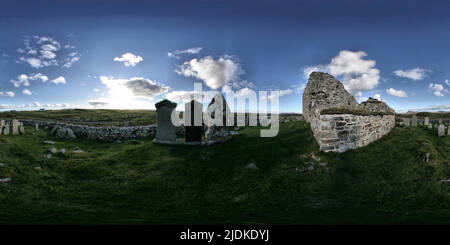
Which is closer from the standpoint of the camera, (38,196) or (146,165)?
(38,196)

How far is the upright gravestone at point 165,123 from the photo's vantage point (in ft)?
55.3

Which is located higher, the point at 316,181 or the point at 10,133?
the point at 10,133

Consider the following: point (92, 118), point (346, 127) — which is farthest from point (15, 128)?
point (92, 118)

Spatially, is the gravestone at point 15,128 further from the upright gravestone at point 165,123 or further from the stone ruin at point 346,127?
the stone ruin at point 346,127

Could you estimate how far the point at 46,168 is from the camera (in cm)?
1070

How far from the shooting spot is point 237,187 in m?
9.27

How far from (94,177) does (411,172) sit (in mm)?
14705

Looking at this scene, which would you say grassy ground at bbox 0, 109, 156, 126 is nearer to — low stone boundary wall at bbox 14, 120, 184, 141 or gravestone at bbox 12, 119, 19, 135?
low stone boundary wall at bbox 14, 120, 184, 141

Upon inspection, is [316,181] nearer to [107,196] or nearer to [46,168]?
[107,196]

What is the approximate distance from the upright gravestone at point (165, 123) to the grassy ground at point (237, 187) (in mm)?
2992

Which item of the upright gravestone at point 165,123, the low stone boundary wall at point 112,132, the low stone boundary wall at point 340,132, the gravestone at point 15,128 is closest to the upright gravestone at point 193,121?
the upright gravestone at point 165,123

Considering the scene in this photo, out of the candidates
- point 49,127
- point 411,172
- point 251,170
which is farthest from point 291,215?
point 49,127

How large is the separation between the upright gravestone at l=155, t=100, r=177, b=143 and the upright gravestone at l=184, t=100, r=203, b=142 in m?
1.06

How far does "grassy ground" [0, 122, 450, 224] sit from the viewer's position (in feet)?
21.3
